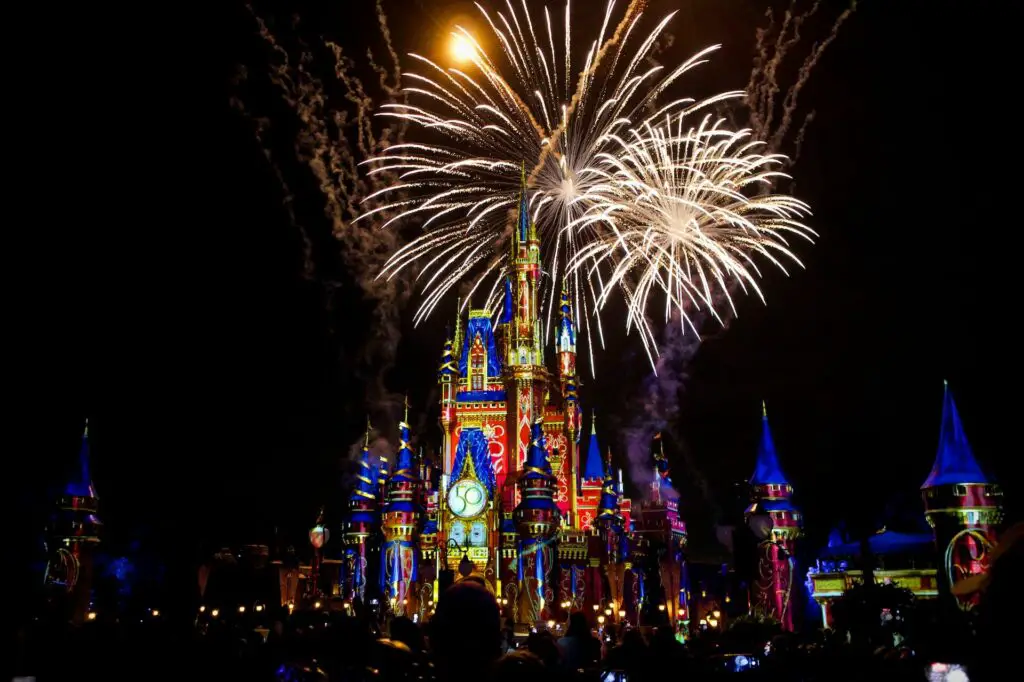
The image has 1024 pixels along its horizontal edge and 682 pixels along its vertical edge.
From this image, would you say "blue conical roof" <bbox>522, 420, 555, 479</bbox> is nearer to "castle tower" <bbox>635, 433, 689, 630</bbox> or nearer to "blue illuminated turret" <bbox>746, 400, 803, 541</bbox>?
"castle tower" <bbox>635, 433, 689, 630</bbox>

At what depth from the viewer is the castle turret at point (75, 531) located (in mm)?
31484

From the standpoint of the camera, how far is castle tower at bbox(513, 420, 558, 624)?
123 ft

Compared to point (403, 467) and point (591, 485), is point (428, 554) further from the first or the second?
point (591, 485)

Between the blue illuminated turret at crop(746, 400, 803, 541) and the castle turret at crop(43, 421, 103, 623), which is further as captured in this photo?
the blue illuminated turret at crop(746, 400, 803, 541)

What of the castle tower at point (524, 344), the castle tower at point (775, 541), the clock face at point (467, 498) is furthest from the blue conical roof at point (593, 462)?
the castle tower at point (775, 541)

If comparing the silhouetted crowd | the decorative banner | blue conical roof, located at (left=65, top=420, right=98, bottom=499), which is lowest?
the decorative banner

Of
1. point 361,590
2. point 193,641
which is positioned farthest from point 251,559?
point 193,641

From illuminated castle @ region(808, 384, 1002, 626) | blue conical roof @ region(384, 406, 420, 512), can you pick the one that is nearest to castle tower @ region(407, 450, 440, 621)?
blue conical roof @ region(384, 406, 420, 512)

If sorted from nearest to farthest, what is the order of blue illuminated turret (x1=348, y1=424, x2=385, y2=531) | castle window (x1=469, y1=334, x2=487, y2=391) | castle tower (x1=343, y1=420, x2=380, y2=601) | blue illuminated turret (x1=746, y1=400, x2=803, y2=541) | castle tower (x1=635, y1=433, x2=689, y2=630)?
1. blue illuminated turret (x1=746, y1=400, x2=803, y2=541)
2. castle tower (x1=343, y1=420, x2=380, y2=601)
3. blue illuminated turret (x1=348, y1=424, x2=385, y2=531)
4. castle tower (x1=635, y1=433, x2=689, y2=630)
5. castle window (x1=469, y1=334, x2=487, y2=391)

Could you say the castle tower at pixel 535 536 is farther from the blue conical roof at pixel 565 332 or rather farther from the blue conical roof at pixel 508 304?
the blue conical roof at pixel 565 332

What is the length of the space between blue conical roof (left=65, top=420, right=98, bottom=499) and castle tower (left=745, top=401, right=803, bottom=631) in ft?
94.9

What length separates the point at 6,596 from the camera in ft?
10.8

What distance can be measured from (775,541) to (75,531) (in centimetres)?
3136

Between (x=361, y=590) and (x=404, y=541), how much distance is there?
12.9 feet
